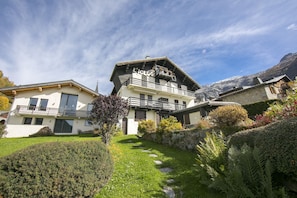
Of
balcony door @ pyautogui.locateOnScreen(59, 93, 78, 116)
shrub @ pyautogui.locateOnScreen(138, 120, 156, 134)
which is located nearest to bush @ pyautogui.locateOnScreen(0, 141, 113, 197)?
shrub @ pyautogui.locateOnScreen(138, 120, 156, 134)

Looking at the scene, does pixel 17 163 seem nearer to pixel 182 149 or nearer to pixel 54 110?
pixel 182 149

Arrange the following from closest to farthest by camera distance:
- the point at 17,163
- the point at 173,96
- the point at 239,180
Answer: the point at 239,180, the point at 17,163, the point at 173,96

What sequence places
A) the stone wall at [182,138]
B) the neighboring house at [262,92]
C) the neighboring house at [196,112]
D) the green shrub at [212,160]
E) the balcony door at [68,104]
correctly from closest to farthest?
1. the green shrub at [212,160]
2. the stone wall at [182,138]
3. the neighboring house at [196,112]
4. the balcony door at [68,104]
5. the neighboring house at [262,92]

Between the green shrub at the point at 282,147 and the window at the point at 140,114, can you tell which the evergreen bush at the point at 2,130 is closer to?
A: the window at the point at 140,114

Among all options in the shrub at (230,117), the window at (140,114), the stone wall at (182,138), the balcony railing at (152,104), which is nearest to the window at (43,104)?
the balcony railing at (152,104)

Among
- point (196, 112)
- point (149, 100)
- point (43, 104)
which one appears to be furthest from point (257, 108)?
point (43, 104)

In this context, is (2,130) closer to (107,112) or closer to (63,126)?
(63,126)

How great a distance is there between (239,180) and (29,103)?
978 inches

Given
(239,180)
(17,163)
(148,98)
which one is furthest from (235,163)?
(148,98)

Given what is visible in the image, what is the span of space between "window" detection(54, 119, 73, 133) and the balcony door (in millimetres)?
1366

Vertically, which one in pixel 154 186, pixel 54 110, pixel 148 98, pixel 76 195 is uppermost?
pixel 148 98

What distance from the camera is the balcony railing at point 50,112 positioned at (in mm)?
17981

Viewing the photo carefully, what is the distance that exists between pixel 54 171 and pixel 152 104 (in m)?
20.2

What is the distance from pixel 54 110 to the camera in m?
19.7
